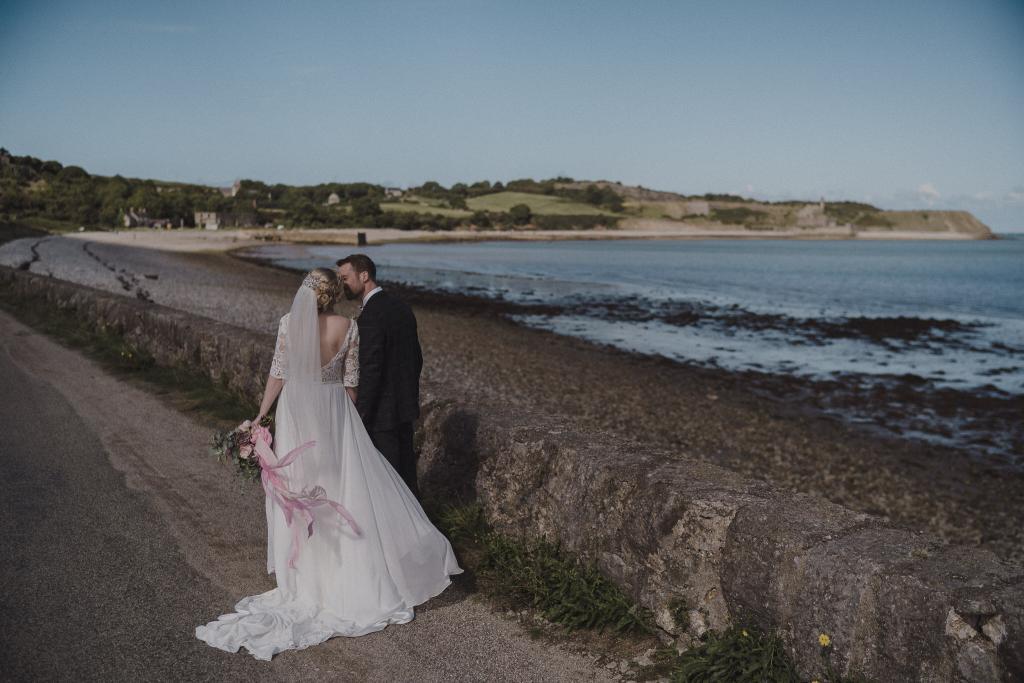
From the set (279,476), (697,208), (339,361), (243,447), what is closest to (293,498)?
(279,476)

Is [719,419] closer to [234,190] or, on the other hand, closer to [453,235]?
[453,235]

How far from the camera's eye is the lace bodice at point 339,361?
470 cm

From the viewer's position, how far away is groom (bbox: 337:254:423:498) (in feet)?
16.0

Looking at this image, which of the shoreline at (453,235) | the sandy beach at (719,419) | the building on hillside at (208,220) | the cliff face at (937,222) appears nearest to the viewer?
the sandy beach at (719,419)

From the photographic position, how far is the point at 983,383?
674 inches

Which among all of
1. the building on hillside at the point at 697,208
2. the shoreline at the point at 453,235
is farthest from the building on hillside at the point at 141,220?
the building on hillside at the point at 697,208

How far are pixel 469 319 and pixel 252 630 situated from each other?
2117 centimetres

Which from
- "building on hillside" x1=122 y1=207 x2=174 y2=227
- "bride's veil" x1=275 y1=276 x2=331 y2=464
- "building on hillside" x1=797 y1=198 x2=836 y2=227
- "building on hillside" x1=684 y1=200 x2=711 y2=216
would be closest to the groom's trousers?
"bride's veil" x1=275 y1=276 x2=331 y2=464

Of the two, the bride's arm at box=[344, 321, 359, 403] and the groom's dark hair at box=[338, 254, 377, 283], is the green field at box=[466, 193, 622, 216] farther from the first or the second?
the bride's arm at box=[344, 321, 359, 403]

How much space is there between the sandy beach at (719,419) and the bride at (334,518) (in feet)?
4.40

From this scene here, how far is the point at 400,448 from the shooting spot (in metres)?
5.22

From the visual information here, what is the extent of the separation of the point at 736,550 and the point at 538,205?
511ft

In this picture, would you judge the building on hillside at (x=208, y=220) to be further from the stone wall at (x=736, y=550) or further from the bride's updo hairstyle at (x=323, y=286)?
the stone wall at (x=736, y=550)

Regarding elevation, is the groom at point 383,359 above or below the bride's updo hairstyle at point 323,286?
below
